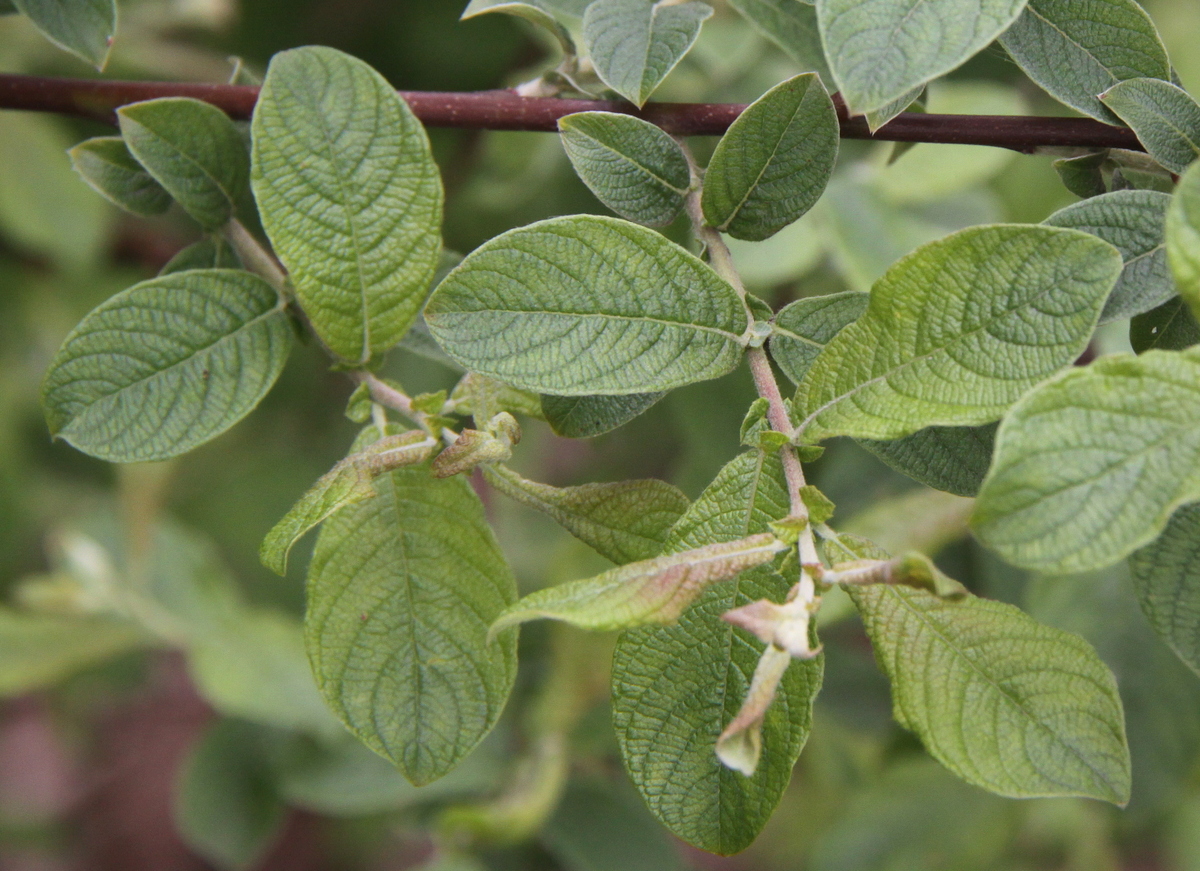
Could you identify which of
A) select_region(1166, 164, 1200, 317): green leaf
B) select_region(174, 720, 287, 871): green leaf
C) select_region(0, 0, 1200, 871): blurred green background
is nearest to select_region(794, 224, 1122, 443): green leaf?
select_region(1166, 164, 1200, 317): green leaf

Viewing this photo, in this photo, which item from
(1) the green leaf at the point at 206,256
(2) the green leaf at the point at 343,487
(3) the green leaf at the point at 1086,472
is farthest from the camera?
(1) the green leaf at the point at 206,256

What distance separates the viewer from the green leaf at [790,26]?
807mm

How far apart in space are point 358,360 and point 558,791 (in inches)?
35.3

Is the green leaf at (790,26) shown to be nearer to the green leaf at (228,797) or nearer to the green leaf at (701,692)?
the green leaf at (701,692)

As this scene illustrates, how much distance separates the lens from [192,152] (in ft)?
2.37

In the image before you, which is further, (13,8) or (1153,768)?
(1153,768)

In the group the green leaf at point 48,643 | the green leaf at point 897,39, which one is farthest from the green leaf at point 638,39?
the green leaf at point 48,643

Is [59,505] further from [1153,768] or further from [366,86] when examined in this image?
[1153,768]

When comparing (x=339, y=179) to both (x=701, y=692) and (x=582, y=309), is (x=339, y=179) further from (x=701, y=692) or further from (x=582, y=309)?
(x=701, y=692)

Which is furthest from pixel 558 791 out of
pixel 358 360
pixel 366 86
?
pixel 366 86

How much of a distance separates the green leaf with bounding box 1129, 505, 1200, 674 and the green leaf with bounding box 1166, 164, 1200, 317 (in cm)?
19

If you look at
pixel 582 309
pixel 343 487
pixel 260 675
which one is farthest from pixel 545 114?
pixel 260 675

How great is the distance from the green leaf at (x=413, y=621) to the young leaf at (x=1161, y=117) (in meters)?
0.48

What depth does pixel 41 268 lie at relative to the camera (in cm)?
182
